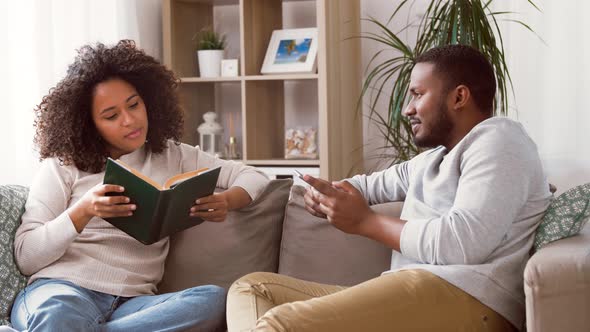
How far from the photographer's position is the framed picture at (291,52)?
366 cm

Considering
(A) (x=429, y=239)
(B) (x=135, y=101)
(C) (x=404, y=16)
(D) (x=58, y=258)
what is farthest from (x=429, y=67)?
(C) (x=404, y=16)

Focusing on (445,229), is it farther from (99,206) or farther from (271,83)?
(271,83)

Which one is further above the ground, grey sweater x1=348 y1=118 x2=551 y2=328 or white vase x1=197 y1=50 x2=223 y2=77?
white vase x1=197 y1=50 x2=223 y2=77

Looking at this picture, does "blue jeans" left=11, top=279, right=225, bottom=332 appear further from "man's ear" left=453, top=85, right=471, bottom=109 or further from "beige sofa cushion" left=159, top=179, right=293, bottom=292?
"man's ear" left=453, top=85, right=471, bottom=109

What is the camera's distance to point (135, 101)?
7.70ft

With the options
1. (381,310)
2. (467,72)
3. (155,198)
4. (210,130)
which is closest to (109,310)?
(155,198)

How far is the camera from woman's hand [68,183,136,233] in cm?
205

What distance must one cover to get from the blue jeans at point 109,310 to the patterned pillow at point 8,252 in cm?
3

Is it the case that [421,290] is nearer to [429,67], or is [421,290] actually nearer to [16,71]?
[429,67]

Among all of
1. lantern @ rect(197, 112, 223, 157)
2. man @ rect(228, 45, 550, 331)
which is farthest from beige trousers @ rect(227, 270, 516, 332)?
lantern @ rect(197, 112, 223, 157)

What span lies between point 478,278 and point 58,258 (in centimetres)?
105

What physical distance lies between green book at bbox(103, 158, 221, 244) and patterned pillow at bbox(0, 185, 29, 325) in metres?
0.28

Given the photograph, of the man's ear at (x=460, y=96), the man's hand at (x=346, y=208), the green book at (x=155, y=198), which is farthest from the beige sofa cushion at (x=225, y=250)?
the man's ear at (x=460, y=96)

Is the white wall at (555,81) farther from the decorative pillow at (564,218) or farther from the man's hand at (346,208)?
the man's hand at (346,208)
